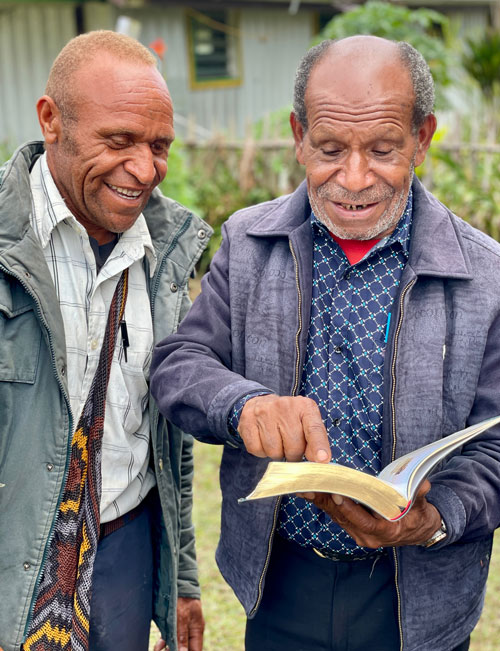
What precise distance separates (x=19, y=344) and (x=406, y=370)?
987 mm

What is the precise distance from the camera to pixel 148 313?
2.29m

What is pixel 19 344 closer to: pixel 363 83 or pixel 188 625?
pixel 363 83

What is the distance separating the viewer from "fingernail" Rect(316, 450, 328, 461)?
65.4 inches

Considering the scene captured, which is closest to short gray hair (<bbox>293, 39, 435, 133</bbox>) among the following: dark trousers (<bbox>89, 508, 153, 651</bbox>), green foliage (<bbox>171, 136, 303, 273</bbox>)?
dark trousers (<bbox>89, 508, 153, 651</bbox>)

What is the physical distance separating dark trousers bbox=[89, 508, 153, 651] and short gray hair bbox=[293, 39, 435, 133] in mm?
1285

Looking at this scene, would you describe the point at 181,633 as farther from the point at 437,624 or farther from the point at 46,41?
the point at 46,41

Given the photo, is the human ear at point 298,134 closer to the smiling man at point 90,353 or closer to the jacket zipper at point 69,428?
the smiling man at point 90,353

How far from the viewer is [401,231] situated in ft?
7.00

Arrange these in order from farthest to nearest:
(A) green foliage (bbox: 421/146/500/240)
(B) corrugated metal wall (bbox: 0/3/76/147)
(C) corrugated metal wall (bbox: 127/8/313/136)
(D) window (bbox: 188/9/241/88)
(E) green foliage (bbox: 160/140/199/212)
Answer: (D) window (bbox: 188/9/241/88) → (C) corrugated metal wall (bbox: 127/8/313/136) → (B) corrugated metal wall (bbox: 0/3/76/147) → (A) green foliage (bbox: 421/146/500/240) → (E) green foliage (bbox: 160/140/199/212)

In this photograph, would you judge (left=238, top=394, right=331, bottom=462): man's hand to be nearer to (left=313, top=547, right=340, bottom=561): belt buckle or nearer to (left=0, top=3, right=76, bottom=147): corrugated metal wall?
(left=313, top=547, right=340, bottom=561): belt buckle

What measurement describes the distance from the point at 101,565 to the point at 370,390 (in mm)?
922

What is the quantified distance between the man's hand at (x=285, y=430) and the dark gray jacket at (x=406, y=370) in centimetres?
10

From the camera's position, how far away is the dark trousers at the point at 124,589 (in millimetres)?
2258

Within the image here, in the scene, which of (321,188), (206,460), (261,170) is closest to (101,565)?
(321,188)
